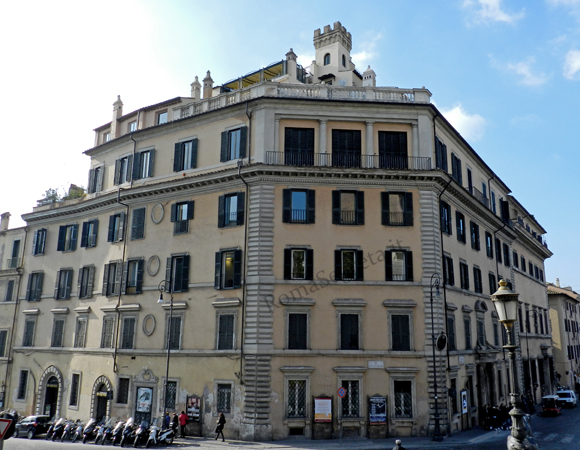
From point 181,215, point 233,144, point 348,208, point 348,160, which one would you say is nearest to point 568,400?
point 348,208

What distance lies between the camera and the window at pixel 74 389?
3588 centimetres

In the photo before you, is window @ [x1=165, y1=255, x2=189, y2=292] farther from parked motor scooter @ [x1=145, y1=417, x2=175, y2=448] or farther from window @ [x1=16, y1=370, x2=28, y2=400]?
window @ [x1=16, y1=370, x2=28, y2=400]

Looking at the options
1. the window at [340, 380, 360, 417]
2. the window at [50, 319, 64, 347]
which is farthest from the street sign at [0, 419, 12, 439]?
the window at [50, 319, 64, 347]

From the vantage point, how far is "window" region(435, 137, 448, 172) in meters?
33.2

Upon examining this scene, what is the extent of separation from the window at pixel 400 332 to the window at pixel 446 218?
6.69 meters

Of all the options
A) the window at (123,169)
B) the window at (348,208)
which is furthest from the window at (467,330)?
the window at (123,169)

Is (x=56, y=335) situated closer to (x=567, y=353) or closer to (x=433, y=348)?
(x=433, y=348)

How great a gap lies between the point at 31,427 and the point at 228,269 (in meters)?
16.4

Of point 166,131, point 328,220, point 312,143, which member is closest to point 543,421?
point 328,220

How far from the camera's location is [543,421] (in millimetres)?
39125

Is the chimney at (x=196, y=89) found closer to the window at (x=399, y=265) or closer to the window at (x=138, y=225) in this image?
the window at (x=138, y=225)

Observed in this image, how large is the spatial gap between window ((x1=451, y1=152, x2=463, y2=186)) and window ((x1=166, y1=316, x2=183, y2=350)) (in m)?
21.2

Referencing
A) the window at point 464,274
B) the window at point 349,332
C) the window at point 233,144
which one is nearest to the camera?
the window at point 349,332

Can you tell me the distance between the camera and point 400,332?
29547mm
